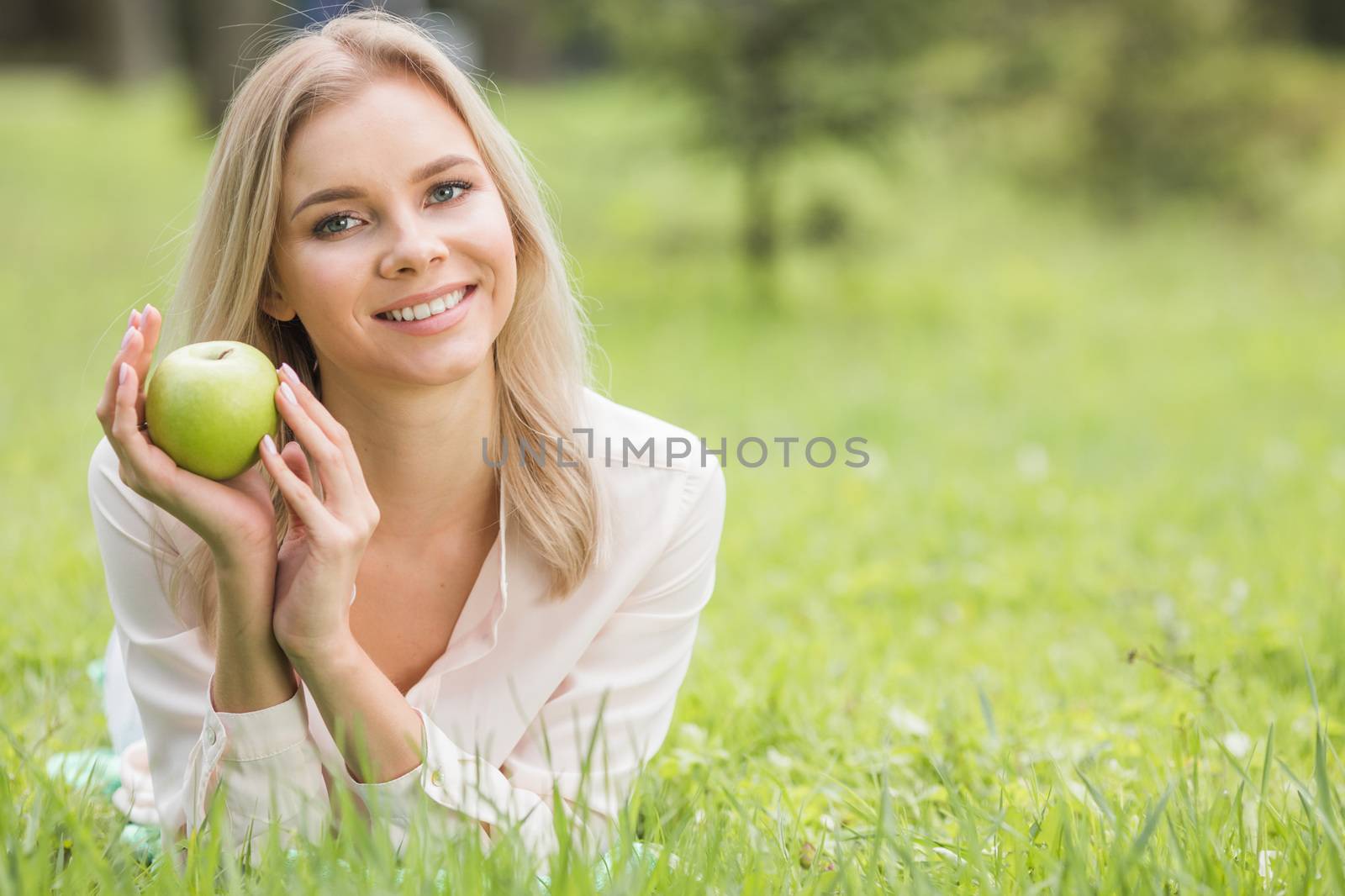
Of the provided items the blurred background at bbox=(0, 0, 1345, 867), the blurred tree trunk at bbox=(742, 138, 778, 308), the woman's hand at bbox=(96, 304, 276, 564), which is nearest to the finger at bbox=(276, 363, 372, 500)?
the woman's hand at bbox=(96, 304, 276, 564)

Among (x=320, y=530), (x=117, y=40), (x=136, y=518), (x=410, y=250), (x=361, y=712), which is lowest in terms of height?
(x=117, y=40)

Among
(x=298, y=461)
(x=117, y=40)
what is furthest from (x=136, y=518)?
(x=117, y=40)

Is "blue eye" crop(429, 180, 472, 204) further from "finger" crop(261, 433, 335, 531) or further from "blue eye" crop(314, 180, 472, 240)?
"finger" crop(261, 433, 335, 531)

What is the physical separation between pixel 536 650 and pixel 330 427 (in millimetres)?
625

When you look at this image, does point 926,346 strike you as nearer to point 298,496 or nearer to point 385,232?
point 385,232

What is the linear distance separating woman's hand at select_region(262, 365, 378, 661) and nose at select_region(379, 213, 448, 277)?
24 centimetres

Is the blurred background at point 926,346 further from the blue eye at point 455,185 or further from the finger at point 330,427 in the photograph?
the finger at point 330,427

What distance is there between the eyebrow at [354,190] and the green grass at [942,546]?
89cm

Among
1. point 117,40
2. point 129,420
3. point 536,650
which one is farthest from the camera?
point 117,40

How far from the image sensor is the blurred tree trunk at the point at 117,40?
2005cm

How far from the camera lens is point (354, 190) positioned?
208 centimetres

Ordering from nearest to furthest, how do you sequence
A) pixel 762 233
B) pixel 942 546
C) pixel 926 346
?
pixel 942 546, pixel 926 346, pixel 762 233

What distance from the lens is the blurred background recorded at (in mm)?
3156

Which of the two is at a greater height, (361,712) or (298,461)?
(298,461)
